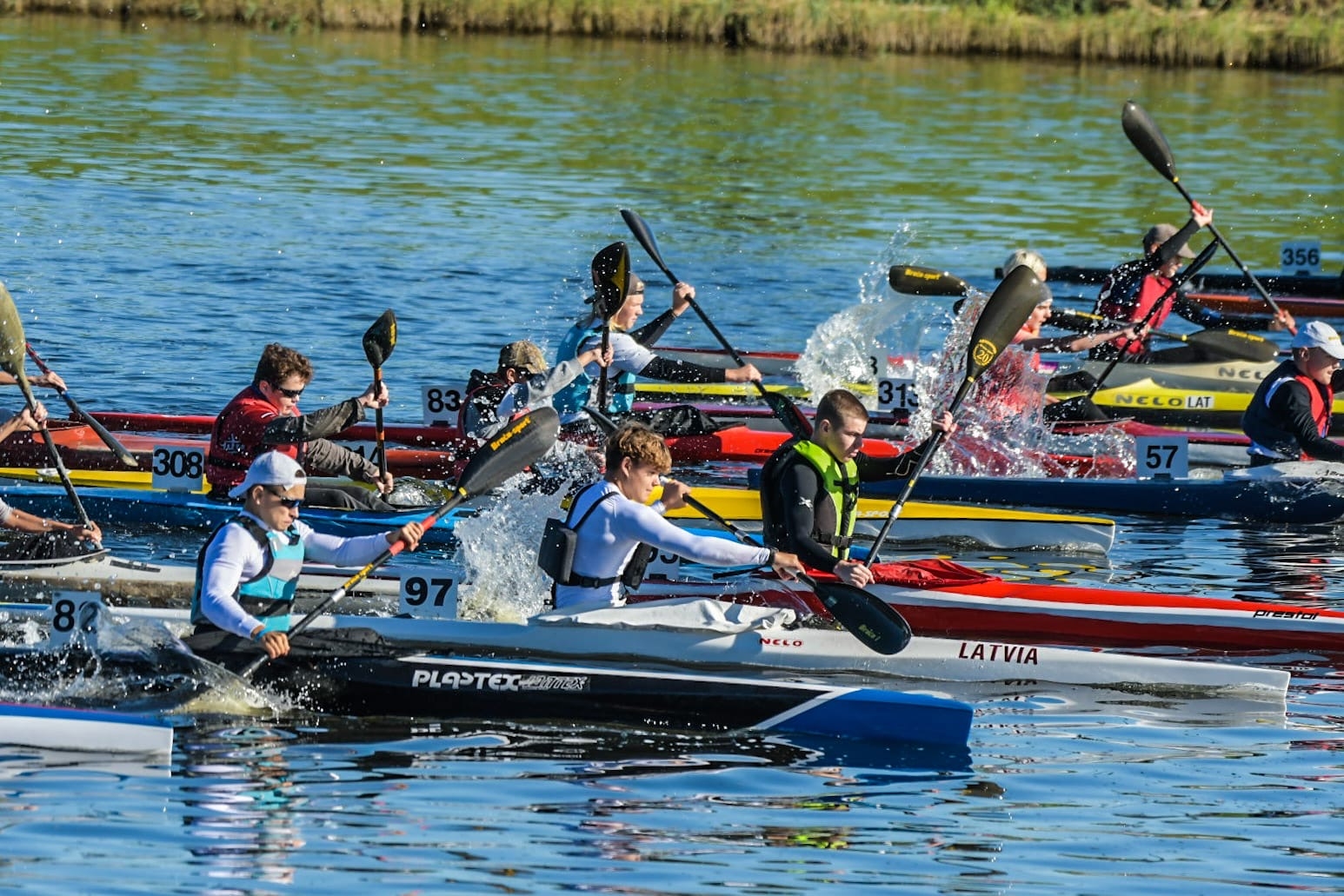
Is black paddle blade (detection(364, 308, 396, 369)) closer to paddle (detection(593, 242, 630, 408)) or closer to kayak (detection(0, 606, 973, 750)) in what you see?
paddle (detection(593, 242, 630, 408))

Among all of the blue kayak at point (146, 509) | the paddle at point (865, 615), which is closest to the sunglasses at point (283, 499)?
the paddle at point (865, 615)

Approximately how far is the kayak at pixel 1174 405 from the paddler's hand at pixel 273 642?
9835 millimetres

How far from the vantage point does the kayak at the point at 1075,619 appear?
10.7m

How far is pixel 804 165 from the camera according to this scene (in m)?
31.4

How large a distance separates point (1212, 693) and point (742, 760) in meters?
2.47

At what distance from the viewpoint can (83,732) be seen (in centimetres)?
838

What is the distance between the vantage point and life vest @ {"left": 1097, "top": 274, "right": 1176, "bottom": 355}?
16594mm

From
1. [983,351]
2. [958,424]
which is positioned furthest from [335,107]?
[983,351]

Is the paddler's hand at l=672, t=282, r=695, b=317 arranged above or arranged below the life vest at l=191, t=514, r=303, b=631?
above

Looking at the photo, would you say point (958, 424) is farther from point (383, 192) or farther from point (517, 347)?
point (383, 192)

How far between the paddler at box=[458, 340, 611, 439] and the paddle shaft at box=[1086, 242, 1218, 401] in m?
4.55

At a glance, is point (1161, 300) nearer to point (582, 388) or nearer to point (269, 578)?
point (582, 388)

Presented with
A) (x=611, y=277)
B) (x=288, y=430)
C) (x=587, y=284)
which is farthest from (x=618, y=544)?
(x=587, y=284)

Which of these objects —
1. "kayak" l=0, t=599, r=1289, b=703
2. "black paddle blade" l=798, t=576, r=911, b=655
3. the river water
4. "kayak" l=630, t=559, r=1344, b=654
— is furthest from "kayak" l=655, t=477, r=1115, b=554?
"black paddle blade" l=798, t=576, r=911, b=655
